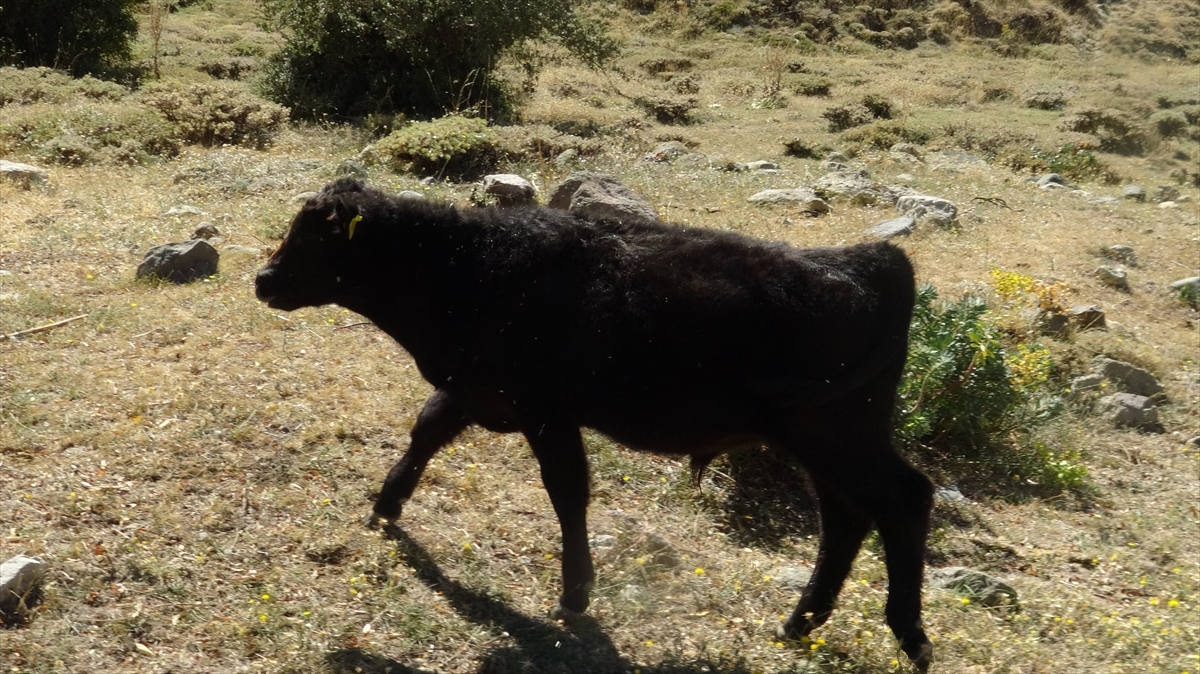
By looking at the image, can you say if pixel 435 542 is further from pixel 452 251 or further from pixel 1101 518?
pixel 1101 518

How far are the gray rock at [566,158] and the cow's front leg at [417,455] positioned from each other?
8.45 metres

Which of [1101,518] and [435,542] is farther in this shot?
[1101,518]

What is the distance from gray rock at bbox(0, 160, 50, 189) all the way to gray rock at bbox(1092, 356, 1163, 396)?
10693 mm

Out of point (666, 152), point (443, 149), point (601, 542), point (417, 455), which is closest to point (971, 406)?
point (601, 542)

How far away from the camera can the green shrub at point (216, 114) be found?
45.5 ft

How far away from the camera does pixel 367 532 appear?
17.5 ft

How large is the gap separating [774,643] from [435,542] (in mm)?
1743

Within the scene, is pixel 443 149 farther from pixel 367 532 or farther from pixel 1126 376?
pixel 367 532

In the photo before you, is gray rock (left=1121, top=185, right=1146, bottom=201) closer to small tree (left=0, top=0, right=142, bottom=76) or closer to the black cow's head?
the black cow's head

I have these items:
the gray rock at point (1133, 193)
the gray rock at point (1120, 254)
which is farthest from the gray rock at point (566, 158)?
the gray rock at point (1133, 193)

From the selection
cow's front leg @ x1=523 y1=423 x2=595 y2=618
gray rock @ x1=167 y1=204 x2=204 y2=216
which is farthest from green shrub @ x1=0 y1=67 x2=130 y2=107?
cow's front leg @ x1=523 y1=423 x2=595 y2=618

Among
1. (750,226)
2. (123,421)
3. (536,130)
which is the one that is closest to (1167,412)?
(750,226)

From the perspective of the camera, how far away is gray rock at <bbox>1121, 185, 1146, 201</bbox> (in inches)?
630

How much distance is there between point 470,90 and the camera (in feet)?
57.1
